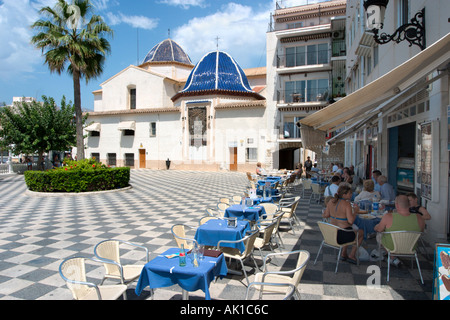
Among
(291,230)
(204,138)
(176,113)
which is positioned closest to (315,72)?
(204,138)

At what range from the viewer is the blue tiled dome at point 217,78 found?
97.1 feet

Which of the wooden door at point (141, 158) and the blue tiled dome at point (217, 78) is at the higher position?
the blue tiled dome at point (217, 78)

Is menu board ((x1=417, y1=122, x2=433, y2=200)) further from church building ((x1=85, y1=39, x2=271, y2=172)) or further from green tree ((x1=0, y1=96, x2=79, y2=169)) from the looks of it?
green tree ((x1=0, y1=96, x2=79, y2=169))

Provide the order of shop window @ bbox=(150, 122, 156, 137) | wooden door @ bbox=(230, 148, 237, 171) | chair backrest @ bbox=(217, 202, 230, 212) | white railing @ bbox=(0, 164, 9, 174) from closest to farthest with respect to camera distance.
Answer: chair backrest @ bbox=(217, 202, 230, 212) < white railing @ bbox=(0, 164, 9, 174) < wooden door @ bbox=(230, 148, 237, 171) < shop window @ bbox=(150, 122, 156, 137)

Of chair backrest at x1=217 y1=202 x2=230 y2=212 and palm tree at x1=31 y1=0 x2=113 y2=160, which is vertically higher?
palm tree at x1=31 y1=0 x2=113 y2=160

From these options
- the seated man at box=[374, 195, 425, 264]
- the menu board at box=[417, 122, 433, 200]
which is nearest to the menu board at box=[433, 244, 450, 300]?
the seated man at box=[374, 195, 425, 264]

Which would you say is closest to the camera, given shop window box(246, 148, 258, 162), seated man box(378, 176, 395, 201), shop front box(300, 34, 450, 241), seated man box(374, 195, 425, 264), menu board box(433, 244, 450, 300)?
menu board box(433, 244, 450, 300)

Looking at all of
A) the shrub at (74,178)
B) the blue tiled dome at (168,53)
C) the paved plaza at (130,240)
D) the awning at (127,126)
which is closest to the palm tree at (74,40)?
the shrub at (74,178)

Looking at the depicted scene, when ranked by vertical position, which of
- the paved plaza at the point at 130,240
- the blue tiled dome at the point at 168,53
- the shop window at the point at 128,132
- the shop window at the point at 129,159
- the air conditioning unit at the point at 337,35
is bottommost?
the paved plaza at the point at 130,240

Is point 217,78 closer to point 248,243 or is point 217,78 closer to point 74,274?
point 248,243

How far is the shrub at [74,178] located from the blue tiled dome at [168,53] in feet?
89.1

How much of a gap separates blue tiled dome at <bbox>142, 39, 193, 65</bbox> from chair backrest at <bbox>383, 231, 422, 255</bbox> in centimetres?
3801

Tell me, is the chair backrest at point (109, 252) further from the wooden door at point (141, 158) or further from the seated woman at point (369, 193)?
the wooden door at point (141, 158)

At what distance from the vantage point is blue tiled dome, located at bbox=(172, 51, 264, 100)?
29594 millimetres
